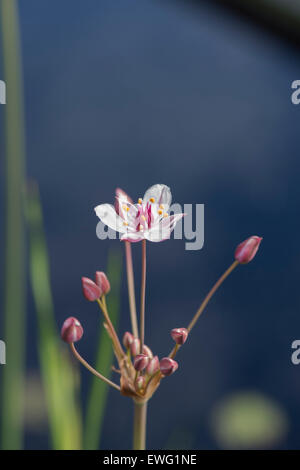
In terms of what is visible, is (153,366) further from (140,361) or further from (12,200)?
(12,200)

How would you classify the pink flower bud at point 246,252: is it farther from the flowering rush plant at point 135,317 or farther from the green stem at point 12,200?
the green stem at point 12,200

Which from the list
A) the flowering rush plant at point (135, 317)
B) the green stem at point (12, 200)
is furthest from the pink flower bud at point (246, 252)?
the green stem at point (12, 200)

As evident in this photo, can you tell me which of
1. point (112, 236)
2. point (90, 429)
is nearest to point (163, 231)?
point (112, 236)

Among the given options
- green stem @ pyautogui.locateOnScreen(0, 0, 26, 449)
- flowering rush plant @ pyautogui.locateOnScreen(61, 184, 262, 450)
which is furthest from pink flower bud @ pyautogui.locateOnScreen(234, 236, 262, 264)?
green stem @ pyautogui.locateOnScreen(0, 0, 26, 449)

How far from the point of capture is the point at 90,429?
10.2 inches

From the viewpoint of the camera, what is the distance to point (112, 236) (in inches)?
8.0

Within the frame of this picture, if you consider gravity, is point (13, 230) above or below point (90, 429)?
above

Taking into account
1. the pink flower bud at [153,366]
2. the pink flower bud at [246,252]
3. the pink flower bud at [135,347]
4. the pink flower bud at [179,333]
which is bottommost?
the pink flower bud at [153,366]

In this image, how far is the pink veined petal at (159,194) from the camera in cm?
21

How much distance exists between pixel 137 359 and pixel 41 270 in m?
0.07
